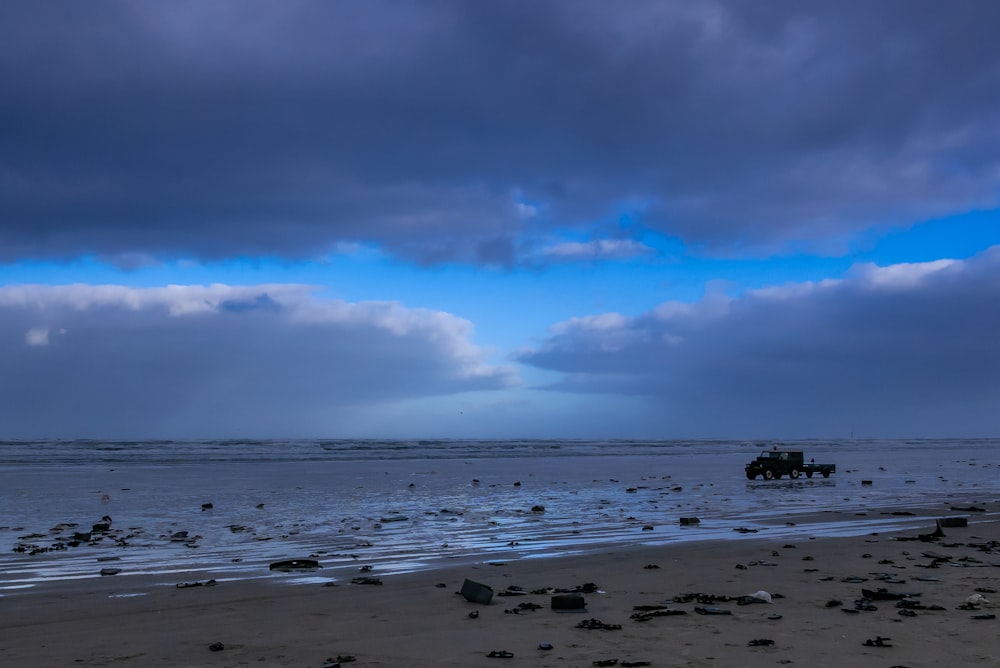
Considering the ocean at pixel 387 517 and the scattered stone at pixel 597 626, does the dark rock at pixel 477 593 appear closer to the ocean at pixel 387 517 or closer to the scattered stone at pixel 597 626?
the scattered stone at pixel 597 626

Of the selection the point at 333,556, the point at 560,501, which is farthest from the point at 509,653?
the point at 560,501

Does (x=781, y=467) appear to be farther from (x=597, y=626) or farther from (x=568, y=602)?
(x=597, y=626)

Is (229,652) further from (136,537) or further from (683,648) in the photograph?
(136,537)

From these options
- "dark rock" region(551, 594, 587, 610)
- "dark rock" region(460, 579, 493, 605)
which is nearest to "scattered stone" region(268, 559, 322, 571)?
"dark rock" region(460, 579, 493, 605)

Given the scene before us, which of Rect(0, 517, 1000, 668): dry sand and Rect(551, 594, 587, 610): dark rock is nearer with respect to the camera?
Rect(0, 517, 1000, 668): dry sand

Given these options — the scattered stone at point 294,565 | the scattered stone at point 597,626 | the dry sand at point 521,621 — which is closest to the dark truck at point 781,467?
the dry sand at point 521,621

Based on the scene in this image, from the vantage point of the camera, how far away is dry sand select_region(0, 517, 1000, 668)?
857 cm

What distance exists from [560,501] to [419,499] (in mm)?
6287

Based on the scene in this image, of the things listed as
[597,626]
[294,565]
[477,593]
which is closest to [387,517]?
[294,565]

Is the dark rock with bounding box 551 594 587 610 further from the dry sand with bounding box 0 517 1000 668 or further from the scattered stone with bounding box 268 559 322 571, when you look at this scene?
the scattered stone with bounding box 268 559 322 571

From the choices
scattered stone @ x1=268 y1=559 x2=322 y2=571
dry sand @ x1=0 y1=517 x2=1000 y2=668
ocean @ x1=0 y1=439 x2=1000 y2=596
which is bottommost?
ocean @ x1=0 y1=439 x2=1000 y2=596

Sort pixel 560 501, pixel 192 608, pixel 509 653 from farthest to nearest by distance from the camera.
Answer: pixel 560 501 < pixel 192 608 < pixel 509 653

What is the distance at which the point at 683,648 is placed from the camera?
8.73 m

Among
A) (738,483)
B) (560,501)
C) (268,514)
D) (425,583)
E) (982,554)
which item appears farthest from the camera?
(738,483)
